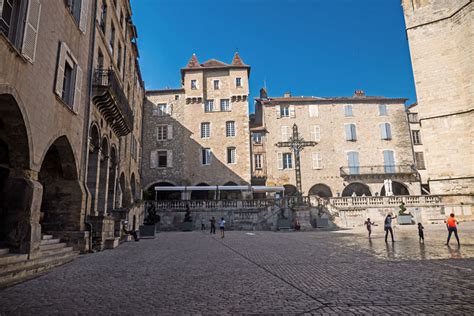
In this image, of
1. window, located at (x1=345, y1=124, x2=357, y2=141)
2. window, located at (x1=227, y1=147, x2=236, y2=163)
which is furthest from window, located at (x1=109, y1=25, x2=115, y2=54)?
window, located at (x1=345, y1=124, x2=357, y2=141)

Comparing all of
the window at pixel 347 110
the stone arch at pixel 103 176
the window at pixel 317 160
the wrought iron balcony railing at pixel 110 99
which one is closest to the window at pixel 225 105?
the window at pixel 317 160

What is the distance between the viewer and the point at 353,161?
109 feet

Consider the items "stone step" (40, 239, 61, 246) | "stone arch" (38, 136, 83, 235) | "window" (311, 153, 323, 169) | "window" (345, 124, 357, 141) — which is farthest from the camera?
"window" (345, 124, 357, 141)

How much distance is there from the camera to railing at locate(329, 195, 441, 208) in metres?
25.2

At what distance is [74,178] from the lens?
10938 millimetres

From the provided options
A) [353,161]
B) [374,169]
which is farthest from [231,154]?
[374,169]

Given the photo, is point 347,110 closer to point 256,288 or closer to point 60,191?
point 60,191

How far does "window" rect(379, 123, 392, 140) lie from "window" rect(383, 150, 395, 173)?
159 cm

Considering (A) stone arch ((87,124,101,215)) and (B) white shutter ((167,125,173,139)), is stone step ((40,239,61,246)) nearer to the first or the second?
(A) stone arch ((87,124,101,215))

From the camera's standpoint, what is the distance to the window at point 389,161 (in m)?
32.9

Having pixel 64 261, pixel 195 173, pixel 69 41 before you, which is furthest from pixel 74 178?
pixel 195 173

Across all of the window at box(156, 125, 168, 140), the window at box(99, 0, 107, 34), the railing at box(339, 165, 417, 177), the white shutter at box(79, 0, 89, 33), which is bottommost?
the railing at box(339, 165, 417, 177)

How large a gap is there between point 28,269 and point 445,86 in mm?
31749

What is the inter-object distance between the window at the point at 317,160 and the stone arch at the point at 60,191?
26628 mm
